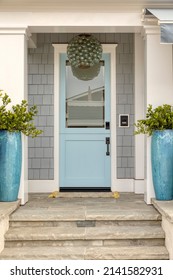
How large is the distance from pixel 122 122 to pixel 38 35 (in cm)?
207

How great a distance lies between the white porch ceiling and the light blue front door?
1.45 metres

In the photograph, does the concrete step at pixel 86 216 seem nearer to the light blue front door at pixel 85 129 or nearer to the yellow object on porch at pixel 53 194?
the yellow object on porch at pixel 53 194

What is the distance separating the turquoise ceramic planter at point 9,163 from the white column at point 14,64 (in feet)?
0.83

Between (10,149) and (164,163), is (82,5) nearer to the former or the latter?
(10,149)

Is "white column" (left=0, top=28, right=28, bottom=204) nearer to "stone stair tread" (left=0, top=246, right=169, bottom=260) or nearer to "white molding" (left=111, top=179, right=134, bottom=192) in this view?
"stone stair tread" (left=0, top=246, right=169, bottom=260)

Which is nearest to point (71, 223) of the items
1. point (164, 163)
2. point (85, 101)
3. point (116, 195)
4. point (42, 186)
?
point (164, 163)

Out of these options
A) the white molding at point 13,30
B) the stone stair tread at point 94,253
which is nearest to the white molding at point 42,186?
the stone stair tread at point 94,253

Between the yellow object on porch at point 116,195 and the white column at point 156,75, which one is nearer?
the white column at point 156,75

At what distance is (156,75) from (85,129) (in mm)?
1756

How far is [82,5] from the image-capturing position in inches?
186

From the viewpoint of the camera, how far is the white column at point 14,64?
15.7ft

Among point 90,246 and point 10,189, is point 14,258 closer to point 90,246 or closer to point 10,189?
point 90,246

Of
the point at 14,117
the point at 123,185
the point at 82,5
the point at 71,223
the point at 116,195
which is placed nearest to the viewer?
the point at 71,223
